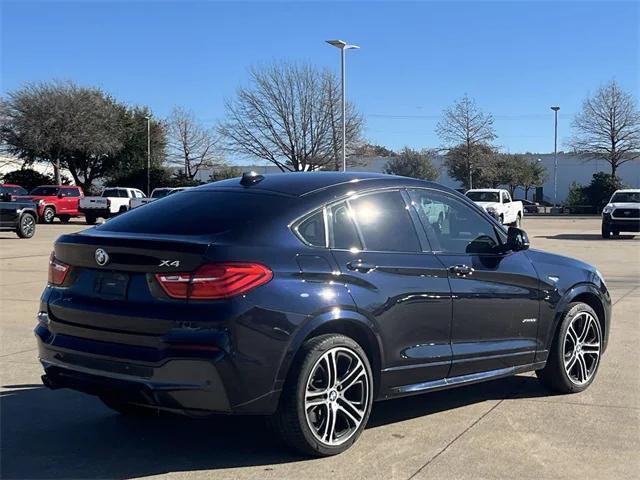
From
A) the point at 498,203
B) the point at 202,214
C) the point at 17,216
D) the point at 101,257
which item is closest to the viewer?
the point at 101,257

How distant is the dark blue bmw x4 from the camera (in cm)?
388

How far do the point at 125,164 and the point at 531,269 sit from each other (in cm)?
5171

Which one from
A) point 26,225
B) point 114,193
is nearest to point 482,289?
point 26,225

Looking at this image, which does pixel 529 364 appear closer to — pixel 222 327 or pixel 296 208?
pixel 296 208

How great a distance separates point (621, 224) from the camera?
2570 centimetres

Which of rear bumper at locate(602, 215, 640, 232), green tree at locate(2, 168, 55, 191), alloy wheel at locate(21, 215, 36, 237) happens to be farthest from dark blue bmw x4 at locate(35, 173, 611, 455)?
green tree at locate(2, 168, 55, 191)

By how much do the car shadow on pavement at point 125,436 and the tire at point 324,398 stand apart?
7.5 inches

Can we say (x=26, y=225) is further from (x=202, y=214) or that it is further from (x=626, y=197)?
(x=626, y=197)

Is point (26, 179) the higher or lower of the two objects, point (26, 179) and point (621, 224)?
the higher

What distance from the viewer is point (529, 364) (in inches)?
217

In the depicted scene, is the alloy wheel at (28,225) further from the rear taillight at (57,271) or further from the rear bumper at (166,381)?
the rear bumper at (166,381)

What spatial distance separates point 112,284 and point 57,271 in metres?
0.58

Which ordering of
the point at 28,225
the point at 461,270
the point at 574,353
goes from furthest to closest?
the point at 28,225, the point at 574,353, the point at 461,270

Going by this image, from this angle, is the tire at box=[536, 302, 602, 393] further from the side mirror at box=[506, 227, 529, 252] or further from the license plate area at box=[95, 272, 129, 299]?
the license plate area at box=[95, 272, 129, 299]
